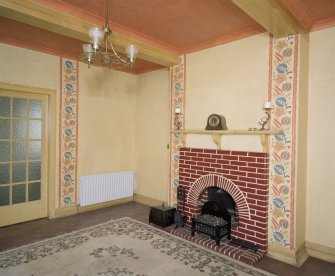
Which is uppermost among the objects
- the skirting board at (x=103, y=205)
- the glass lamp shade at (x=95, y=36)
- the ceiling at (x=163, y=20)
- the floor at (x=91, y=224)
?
the ceiling at (x=163, y=20)

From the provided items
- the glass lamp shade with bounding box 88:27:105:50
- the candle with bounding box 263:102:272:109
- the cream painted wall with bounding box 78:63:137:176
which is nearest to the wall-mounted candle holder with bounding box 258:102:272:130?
the candle with bounding box 263:102:272:109

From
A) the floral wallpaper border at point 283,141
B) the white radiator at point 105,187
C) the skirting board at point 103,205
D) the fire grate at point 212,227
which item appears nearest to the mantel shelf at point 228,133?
the floral wallpaper border at point 283,141

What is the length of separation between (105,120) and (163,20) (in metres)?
2.25

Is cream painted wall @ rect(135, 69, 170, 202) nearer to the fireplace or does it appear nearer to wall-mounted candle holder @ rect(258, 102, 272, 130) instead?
the fireplace

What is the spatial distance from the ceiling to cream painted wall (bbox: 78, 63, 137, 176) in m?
0.90

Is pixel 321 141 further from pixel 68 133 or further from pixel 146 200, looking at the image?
pixel 68 133

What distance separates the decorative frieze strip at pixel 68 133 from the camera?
3969 mm

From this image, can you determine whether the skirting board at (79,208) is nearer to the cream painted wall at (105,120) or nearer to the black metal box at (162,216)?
the cream painted wall at (105,120)

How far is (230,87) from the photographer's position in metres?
3.27

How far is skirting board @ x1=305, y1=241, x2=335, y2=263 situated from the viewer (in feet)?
8.80

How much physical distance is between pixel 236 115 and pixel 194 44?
119 centimetres

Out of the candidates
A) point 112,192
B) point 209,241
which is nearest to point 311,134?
point 209,241

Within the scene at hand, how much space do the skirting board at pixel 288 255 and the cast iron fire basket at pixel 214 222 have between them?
50cm

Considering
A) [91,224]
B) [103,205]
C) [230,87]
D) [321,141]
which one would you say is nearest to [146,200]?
[103,205]
